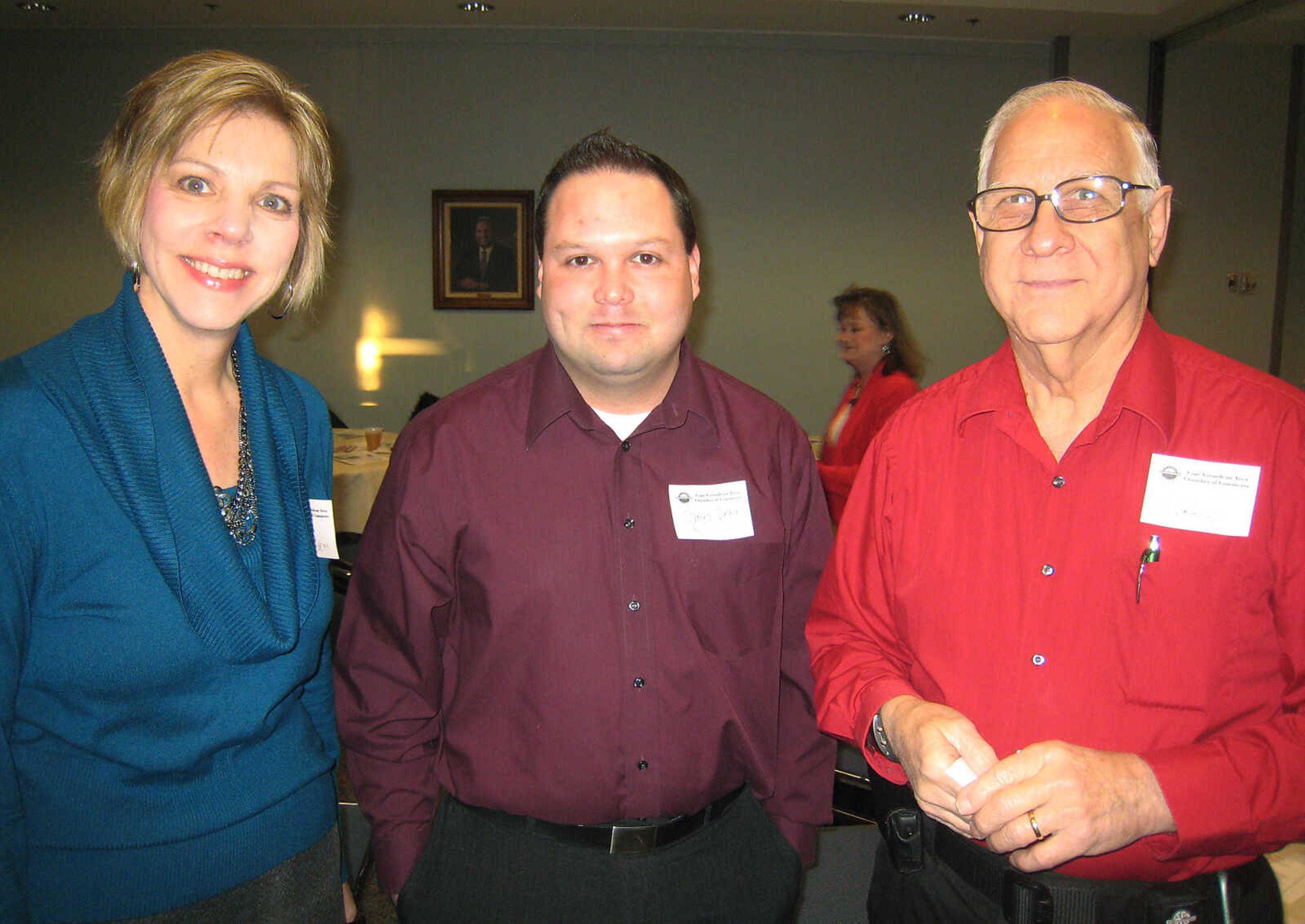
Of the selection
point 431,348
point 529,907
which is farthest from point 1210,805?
point 431,348

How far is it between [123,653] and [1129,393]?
1478mm

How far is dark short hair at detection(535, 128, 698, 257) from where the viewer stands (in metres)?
1.56

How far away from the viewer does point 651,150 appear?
7.02 meters

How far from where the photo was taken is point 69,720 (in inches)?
46.7

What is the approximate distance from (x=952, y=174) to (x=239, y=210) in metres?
7.28

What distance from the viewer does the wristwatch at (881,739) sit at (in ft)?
4.32

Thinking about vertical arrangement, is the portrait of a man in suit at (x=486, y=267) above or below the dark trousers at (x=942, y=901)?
above

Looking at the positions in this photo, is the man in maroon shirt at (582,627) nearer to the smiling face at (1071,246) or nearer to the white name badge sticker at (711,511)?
the white name badge sticker at (711,511)

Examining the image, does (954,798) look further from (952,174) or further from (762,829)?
(952,174)

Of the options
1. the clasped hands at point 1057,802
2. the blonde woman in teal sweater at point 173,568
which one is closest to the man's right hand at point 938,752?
the clasped hands at point 1057,802

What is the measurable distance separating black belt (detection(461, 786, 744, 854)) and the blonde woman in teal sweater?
1.06 ft

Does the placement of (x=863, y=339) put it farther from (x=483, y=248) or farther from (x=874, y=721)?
(x=483, y=248)

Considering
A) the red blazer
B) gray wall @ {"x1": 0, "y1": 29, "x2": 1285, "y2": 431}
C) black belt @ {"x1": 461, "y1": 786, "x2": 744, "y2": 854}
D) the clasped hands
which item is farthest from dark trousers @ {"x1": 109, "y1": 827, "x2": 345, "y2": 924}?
gray wall @ {"x1": 0, "y1": 29, "x2": 1285, "y2": 431}

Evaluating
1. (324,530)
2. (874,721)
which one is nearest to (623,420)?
(324,530)
